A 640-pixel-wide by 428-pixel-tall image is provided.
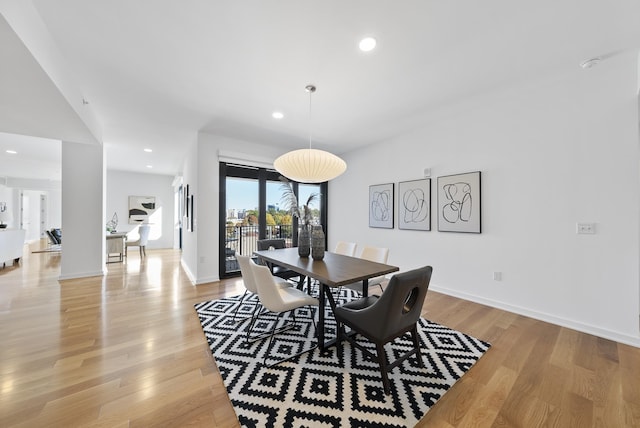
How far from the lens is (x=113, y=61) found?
221 centimetres

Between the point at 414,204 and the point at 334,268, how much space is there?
2.32 metres

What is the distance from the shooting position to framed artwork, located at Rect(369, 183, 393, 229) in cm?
431

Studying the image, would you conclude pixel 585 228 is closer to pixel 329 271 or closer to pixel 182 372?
pixel 329 271

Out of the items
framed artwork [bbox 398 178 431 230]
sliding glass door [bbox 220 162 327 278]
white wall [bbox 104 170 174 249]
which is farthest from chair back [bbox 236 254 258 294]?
white wall [bbox 104 170 174 249]

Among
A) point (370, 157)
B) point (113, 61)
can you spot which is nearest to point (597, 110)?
point (370, 157)

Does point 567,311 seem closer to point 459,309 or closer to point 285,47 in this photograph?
point 459,309

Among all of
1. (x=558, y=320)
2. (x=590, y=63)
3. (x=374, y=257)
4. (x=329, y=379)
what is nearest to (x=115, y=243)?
(x=374, y=257)

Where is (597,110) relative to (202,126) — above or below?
below

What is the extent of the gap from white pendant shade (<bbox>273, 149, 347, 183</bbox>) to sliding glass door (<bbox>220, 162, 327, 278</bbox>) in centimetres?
201

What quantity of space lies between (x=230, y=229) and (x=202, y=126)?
1.94 meters

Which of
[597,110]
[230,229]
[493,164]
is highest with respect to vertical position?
[597,110]

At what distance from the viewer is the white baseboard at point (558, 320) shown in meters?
2.21

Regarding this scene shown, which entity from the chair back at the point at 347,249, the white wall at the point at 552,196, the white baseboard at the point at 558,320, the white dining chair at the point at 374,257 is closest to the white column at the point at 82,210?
the chair back at the point at 347,249

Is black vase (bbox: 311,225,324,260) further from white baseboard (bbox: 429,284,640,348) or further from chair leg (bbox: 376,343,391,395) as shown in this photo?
white baseboard (bbox: 429,284,640,348)
